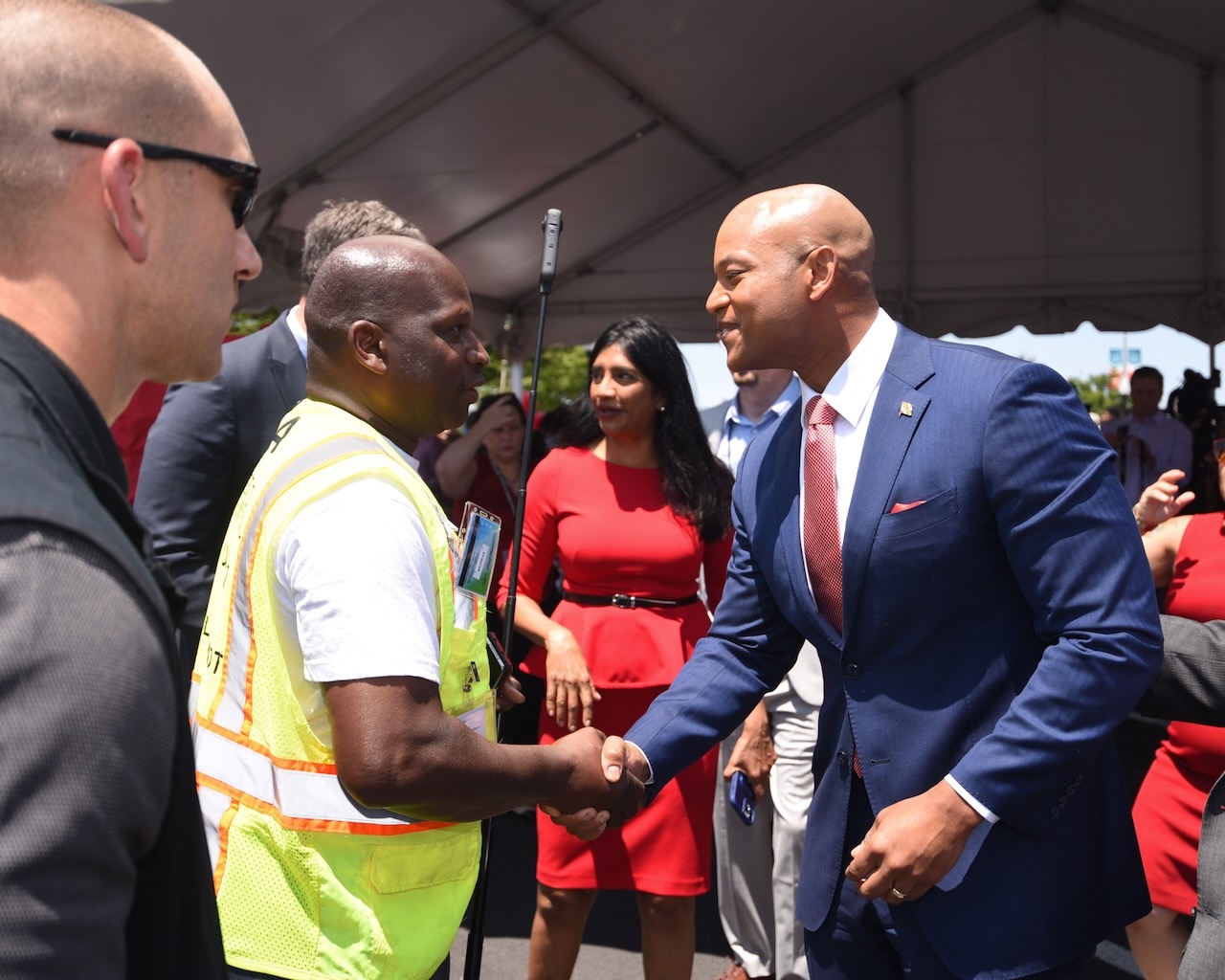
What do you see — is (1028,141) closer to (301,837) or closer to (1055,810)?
(1055,810)

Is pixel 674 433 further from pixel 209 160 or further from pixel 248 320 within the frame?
pixel 248 320

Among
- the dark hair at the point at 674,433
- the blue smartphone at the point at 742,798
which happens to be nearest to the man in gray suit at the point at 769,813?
the dark hair at the point at 674,433

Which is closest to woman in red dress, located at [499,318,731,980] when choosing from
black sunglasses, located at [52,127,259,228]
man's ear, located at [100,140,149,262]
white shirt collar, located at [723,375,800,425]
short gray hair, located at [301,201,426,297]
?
white shirt collar, located at [723,375,800,425]

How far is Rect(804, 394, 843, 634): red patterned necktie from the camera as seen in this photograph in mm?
2301

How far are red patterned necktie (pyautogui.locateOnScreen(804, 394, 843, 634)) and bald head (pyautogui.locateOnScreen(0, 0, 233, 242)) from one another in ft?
5.09

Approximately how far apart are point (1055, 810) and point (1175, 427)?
8432mm

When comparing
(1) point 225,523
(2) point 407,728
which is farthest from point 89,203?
(1) point 225,523

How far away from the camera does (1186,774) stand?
Result: 11.5 ft

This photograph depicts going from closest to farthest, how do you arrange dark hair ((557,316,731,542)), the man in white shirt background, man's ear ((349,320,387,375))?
man's ear ((349,320,387,375)) → dark hair ((557,316,731,542)) → the man in white shirt background

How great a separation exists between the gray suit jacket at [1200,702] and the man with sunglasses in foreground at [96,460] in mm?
1970

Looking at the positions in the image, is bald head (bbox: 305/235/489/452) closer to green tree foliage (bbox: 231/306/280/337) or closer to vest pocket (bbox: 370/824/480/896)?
green tree foliage (bbox: 231/306/280/337)

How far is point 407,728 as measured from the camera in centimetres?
161

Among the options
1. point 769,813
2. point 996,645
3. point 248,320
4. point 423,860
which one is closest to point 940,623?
point 996,645

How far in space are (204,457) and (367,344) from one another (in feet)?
4.01
